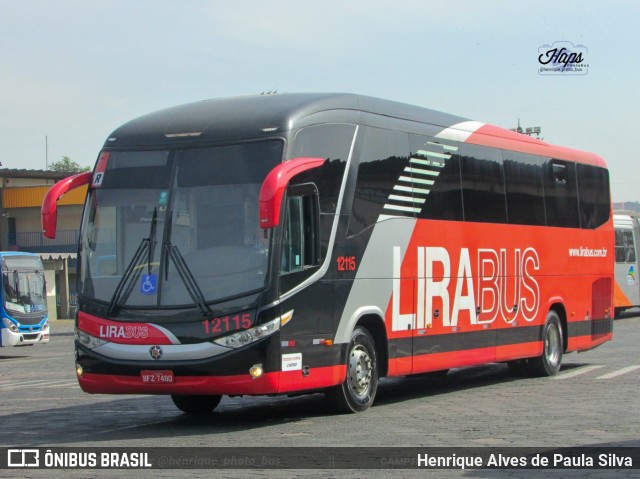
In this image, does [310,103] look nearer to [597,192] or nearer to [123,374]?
[123,374]

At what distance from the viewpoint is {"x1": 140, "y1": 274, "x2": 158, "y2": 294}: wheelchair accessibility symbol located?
1244 cm

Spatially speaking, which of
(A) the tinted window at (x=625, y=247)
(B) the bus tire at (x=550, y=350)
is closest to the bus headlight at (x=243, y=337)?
(B) the bus tire at (x=550, y=350)

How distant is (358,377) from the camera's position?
Answer: 13.6 metres

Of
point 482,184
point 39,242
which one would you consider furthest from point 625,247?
point 39,242

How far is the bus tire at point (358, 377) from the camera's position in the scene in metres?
13.3

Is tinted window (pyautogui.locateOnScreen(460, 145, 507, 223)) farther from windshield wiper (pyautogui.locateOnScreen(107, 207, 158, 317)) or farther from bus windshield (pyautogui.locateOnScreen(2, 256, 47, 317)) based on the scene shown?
bus windshield (pyautogui.locateOnScreen(2, 256, 47, 317))

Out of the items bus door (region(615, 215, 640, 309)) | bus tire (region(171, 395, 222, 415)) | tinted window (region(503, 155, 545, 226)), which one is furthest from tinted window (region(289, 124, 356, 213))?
bus door (region(615, 215, 640, 309))

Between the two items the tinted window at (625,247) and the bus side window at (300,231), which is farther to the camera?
the tinted window at (625,247)

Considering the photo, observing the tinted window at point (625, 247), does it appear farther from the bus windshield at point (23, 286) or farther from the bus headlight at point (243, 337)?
the bus headlight at point (243, 337)

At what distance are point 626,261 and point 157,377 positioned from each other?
32.4 meters

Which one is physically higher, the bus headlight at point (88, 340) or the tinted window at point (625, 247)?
the tinted window at point (625, 247)

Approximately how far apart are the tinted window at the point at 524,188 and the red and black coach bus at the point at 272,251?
69.2 inches

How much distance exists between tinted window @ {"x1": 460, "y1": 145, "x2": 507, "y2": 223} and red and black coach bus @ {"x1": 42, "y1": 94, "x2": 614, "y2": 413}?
0.22 metres

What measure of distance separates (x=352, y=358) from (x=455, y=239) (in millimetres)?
3262
